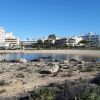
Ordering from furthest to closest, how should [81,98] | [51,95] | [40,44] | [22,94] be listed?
[40,44]
[22,94]
[51,95]
[81,98]

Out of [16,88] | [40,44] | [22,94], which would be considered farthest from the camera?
[40,44]

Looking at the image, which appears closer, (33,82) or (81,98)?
(81,98)

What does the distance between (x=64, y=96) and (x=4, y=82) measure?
800 cm

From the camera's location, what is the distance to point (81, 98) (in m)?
9.51

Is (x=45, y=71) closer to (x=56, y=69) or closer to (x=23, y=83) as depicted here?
(x=56, y=69)

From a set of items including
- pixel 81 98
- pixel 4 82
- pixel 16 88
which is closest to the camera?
pixel 81 98

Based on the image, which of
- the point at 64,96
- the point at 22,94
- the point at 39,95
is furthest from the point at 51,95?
the point at 22,94

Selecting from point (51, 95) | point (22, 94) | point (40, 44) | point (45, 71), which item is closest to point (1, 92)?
point (22, 94)

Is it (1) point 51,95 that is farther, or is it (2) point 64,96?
(1) point 51,95

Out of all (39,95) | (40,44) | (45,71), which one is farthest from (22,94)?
(40,44)

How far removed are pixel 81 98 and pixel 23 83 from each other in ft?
27.0

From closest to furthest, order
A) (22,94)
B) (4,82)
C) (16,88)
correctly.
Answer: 1. (22,94)
2. (16,88)
3. (4,82)

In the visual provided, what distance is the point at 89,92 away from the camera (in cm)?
988

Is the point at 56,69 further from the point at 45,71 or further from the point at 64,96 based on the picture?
the point at 64,96
